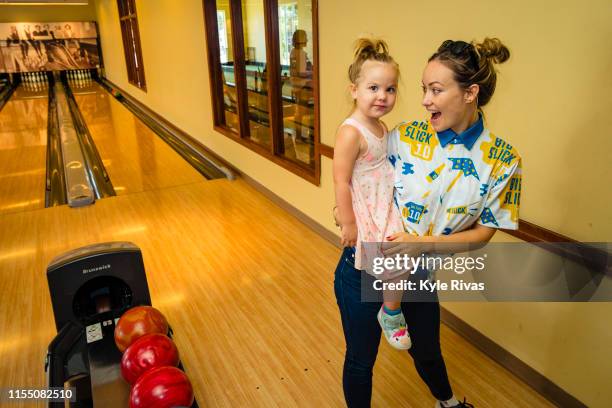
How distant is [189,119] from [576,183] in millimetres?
5049

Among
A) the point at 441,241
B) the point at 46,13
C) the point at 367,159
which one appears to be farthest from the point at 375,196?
the point at 46,13

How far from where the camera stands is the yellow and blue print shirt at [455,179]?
93 centimetres

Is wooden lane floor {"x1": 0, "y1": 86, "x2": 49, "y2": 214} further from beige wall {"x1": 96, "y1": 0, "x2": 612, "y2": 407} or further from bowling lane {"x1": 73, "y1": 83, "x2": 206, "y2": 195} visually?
beige wall {"x1": 96, "y1": 0, "x2": 612, "y2": 407}

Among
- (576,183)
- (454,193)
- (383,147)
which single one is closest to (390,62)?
(383,147)

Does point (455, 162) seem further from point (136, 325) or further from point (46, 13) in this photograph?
point (46, 13)

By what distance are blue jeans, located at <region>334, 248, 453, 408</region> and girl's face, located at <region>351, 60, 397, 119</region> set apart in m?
0.38

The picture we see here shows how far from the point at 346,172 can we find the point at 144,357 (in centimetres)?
92

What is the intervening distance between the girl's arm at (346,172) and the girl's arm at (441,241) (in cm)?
15

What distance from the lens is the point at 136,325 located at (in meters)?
1.55

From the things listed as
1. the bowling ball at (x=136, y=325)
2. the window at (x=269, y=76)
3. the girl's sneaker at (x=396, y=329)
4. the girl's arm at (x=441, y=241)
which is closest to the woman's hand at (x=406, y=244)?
the girl's arm at (x=441, y=241)

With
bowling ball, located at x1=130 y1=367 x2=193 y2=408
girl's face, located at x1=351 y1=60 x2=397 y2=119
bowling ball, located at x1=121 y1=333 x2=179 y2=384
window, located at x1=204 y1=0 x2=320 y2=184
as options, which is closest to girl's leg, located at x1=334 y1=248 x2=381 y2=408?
girl's face, located at x1=351 y1=60 x2=397 y2=119

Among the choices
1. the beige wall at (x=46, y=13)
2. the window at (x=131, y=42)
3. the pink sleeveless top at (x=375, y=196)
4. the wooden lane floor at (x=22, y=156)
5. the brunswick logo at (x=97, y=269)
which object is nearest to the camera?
the pink sleeveless top at (x=375, y=196)

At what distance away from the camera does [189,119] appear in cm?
573

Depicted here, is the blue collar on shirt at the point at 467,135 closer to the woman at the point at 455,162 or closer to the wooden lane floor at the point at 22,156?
the woman at the point at 455,162
